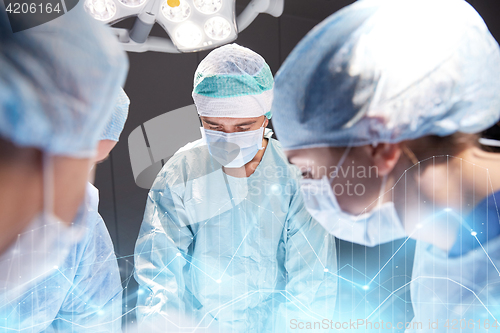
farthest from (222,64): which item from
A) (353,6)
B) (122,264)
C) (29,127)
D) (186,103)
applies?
(122,264)

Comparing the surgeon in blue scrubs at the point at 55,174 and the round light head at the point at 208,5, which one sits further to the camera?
the round light head at the point at 208,5

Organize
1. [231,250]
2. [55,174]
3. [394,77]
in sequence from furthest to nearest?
[231,250] < [55,174] < [394,77]

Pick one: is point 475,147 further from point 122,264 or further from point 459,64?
point 122,264

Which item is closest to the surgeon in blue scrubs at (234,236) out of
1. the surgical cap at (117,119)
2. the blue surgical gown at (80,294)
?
the blue surgical gown at (80,294)

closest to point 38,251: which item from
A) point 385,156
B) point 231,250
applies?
point 231,250

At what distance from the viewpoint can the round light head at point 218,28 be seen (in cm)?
136

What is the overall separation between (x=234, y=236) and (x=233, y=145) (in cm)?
33

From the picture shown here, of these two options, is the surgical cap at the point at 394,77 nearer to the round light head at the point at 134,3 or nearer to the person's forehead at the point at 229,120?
the person's forehead at the point at 229,120

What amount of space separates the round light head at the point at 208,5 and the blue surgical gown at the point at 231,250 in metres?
0.46

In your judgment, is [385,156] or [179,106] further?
[179,106]

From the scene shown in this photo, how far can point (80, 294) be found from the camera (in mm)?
1430

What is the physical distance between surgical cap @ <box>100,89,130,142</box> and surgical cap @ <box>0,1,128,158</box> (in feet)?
0.27

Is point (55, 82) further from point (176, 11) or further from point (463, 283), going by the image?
point (463, 283)

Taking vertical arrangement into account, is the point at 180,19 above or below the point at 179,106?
above
